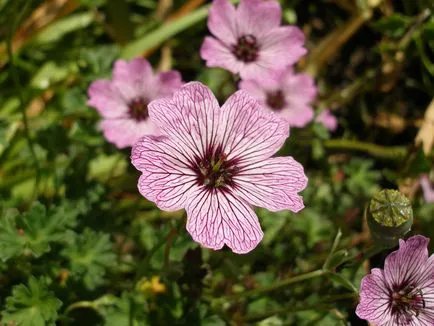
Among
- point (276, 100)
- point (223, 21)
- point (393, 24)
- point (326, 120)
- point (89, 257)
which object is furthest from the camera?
point (326, 120)

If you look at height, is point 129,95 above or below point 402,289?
above

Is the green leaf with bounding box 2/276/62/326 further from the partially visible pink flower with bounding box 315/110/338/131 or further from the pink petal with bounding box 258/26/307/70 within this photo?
the partially visible pink flower with bounding box 315/110/338/131

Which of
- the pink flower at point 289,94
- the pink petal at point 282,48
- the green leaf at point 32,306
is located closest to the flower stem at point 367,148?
the pink flower at point 289,94

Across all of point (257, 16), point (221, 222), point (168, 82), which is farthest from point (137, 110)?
point (221, 222)

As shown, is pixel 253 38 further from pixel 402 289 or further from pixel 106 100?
pixel 402 289

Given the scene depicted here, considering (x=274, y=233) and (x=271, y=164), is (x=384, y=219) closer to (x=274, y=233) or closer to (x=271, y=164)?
(x=271, y=164)

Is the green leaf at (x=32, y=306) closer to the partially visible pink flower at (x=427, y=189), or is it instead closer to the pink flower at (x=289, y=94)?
the pink flower at (x=289, y=94)

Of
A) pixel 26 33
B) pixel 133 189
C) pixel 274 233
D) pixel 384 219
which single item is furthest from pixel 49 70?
pixel 384 219
